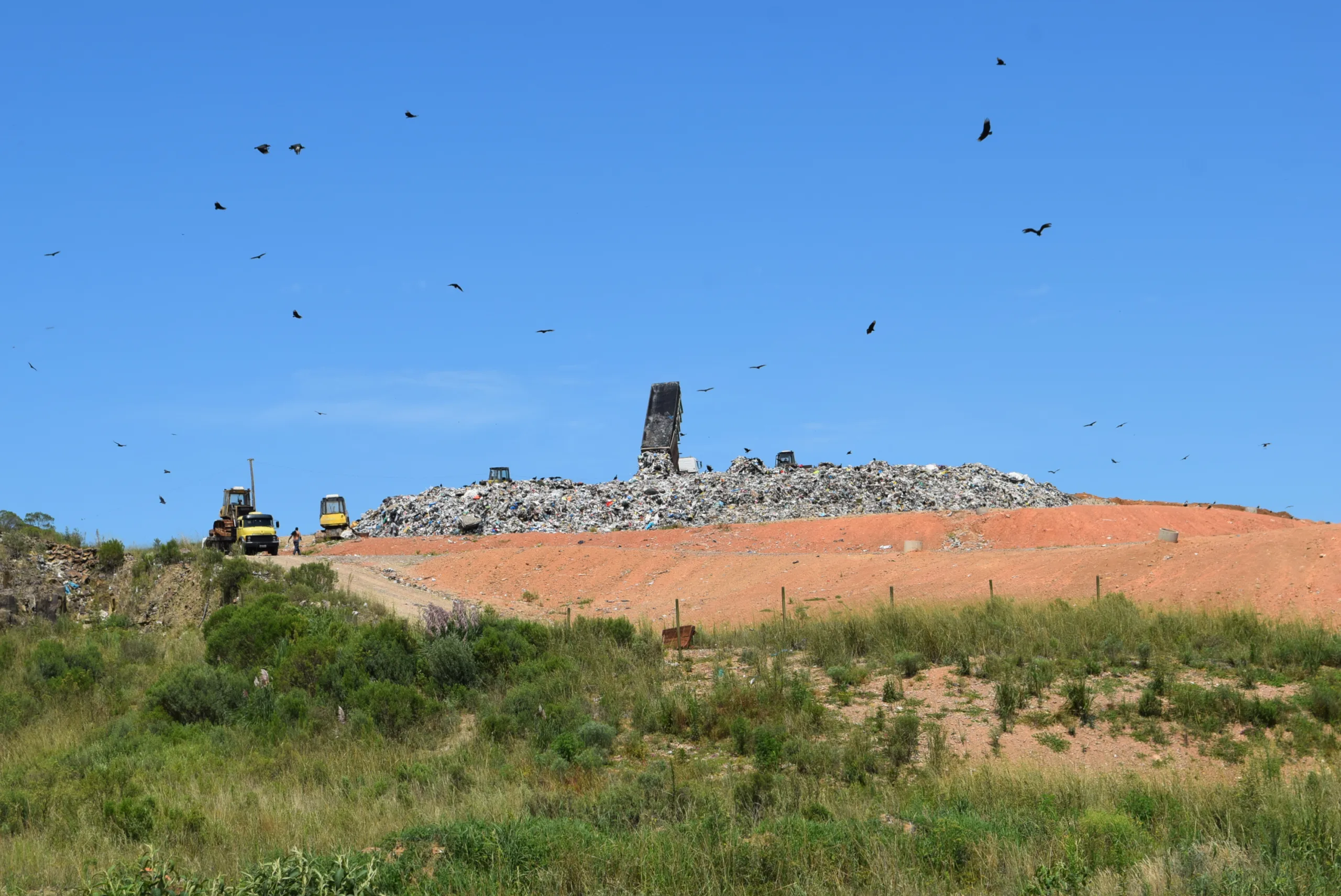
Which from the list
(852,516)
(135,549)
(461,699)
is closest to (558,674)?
(461,699)

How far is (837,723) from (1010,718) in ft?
8.30

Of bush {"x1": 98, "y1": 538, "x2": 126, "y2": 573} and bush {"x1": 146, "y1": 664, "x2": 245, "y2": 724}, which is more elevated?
bush {"x1": 98, "y1": 538, "x2": 126, "y2": 573}

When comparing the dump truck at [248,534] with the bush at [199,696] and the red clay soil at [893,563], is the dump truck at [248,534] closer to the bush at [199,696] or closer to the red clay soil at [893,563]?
the red clay soil at [893,563]

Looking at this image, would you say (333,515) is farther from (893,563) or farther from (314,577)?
(893,563)

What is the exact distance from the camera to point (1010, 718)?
49.3 ft

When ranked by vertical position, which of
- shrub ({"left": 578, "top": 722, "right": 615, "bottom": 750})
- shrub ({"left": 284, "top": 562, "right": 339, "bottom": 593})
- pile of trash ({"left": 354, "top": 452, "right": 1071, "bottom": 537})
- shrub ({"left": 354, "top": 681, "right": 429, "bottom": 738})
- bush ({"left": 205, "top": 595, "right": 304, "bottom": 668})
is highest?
pile of trash ({"left": 354, "top": 452, "right": 1071, "bottom": 537})

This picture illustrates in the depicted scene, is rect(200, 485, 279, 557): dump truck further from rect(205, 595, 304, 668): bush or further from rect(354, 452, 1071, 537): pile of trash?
rect(205, 595, 304, 668): bush

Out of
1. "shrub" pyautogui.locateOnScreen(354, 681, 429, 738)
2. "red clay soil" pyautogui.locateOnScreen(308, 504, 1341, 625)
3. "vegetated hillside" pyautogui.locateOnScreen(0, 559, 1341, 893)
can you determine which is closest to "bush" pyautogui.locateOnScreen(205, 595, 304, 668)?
"vegetated hillside" pyautogui.locateOnScreen(0, 559, 1341, 893)

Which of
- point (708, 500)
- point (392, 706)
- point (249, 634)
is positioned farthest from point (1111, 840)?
point (708, 500)

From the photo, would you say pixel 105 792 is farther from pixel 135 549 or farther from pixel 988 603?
pixel 135 549

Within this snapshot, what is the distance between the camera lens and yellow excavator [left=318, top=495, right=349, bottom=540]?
54.1 metres

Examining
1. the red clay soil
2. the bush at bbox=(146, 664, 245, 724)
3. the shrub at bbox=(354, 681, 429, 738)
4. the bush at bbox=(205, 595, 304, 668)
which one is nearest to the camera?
the shrub at bbox=(354, 681, 429, 738)

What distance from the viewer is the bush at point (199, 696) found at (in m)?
16.9

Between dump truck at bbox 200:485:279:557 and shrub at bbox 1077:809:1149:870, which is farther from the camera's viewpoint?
dump truck at bbox 200:485:279:557
